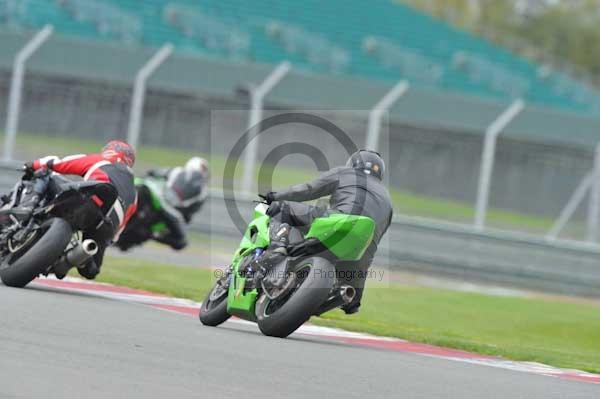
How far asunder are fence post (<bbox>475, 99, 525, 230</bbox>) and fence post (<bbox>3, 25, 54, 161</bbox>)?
6.76 m

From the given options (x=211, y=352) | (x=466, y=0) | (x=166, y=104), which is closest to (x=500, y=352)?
(x=211, y=352)

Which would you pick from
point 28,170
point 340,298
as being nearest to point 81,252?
point 28,170

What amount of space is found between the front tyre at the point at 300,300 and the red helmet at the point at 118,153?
222cm

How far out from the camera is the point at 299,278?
855 cm

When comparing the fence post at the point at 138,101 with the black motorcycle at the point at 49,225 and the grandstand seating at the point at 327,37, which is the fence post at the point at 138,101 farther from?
the black motorcycle at the point at 49,225

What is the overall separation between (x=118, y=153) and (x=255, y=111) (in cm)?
869

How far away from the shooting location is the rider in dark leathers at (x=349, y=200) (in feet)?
29.1

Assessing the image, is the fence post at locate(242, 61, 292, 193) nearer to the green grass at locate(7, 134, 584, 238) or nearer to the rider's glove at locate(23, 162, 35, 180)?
the green grass at locate(7, 134, 584, 238)

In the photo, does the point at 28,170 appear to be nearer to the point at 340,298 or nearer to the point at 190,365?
the point at 340,298

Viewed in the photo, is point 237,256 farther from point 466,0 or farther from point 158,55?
point 466,0

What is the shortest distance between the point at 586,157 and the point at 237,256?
1215cm

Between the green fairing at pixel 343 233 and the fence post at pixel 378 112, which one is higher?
the fence post at pixel 378 112

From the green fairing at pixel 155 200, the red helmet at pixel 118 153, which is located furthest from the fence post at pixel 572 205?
the red helmet at pixel 118 153

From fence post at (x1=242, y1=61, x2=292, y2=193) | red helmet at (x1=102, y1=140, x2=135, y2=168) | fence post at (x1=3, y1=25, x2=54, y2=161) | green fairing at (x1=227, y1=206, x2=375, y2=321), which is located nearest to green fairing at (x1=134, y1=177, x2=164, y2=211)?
fence post at (x1=3, y1=25, x2=54, y2=161)
